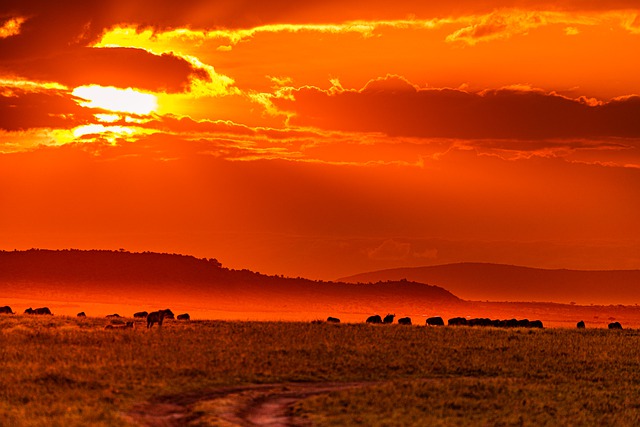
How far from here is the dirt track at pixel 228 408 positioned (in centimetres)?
3375

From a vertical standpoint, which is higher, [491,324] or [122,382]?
[491,324]

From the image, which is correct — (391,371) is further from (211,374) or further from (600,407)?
(600,407)

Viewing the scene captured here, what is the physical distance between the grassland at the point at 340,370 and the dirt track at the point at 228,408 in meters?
0.69

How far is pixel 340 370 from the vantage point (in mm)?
48375

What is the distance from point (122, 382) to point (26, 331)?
1961 cm

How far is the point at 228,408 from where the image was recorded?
36.1m

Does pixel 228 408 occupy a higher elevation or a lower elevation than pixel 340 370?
lower

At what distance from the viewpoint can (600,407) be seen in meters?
38.9

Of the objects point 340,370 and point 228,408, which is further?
point 340,370

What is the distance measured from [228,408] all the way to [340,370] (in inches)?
515

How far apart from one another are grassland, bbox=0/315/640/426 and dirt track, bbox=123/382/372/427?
69 centimetres

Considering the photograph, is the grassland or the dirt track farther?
the grassland

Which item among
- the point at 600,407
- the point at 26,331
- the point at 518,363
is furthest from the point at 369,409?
the point at 26,331

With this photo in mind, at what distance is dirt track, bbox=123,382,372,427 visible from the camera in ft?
111
